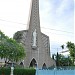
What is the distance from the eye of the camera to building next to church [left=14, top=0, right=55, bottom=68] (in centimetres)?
7312

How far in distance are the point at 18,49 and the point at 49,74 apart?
22.7 meters

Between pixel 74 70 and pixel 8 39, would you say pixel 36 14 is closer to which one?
pixel 8 39

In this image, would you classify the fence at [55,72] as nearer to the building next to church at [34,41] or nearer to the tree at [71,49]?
the tree at [71,49]

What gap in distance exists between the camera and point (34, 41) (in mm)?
74312

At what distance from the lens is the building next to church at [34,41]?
240ft

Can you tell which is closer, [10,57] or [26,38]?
[10,57]

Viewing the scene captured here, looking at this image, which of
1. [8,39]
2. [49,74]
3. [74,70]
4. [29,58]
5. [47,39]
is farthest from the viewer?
[47,39]

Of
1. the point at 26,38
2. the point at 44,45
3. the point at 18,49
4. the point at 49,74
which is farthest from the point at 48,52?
the point at 49,74

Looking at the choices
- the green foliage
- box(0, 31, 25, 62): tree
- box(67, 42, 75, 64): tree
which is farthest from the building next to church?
the green foliage

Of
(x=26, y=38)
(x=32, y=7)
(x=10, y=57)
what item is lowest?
(x=10, y=57)

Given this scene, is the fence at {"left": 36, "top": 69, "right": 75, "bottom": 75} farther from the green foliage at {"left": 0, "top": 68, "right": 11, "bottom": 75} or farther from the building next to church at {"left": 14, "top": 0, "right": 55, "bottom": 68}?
the building next to church at {"left": 14, "top": 0, "right": 55, "bottom": 68}

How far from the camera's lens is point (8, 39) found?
43.3 metres

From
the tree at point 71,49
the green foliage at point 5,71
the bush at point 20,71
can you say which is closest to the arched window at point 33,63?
the tree at point 71,49

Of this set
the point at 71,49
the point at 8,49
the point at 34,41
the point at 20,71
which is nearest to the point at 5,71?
the point at 20,71
